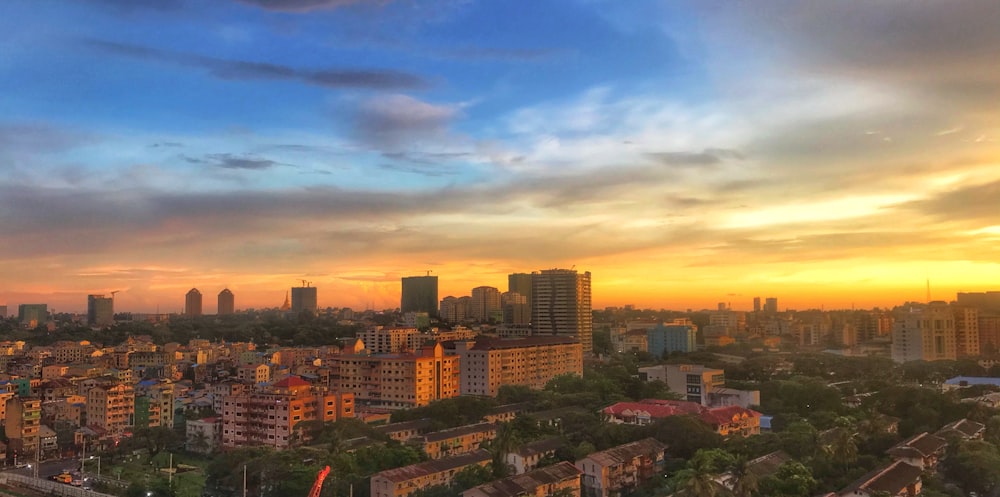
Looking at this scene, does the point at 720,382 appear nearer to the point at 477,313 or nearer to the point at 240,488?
the point at 240,488

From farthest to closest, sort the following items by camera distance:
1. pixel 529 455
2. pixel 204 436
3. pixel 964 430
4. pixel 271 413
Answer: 1. pixel 204 436
2. pixel 271 413
3. pixel 964 430
4. pixel 529 455

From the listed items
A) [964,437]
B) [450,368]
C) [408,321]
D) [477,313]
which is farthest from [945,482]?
[477,313]

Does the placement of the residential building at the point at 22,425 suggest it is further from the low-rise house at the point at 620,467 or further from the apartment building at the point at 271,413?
the low-rise house at the point at 620,467

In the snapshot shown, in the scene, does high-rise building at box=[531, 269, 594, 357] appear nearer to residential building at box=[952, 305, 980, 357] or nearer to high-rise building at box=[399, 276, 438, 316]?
residential building at box=[952, 305, 980, 357]

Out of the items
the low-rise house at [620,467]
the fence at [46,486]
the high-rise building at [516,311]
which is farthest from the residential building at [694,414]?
the high-rise building at [516,311]

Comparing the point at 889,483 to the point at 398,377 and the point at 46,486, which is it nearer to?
the point at 46,486

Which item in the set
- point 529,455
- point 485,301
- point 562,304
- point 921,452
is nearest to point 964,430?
point 921,452

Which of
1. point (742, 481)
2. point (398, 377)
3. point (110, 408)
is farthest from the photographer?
point (398, 377)
